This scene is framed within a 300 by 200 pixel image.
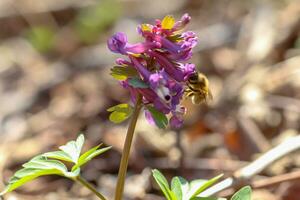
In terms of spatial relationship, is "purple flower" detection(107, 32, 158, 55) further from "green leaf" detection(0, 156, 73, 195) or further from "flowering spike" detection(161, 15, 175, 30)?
"green leaf" detection(0, 156, 73, 195)

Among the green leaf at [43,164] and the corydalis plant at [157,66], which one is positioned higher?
the corydalis plant at [157,66]

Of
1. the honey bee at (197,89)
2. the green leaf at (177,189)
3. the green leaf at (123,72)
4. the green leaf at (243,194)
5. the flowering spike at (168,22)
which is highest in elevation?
the honey bee at (197,89)

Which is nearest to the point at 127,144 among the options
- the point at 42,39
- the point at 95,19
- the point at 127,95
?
the point at 127,95

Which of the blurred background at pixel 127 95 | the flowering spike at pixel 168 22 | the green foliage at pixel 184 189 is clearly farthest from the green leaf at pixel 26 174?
the blurred background at pixel 127 95

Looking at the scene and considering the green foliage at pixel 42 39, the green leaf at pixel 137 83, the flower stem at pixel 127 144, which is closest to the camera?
the green leaf at pixel 137 83

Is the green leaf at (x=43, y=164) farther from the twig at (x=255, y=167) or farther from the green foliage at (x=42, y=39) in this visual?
the green foliage at (x=42, y=39)

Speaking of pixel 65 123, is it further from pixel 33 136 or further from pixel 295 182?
pixel 295 182
